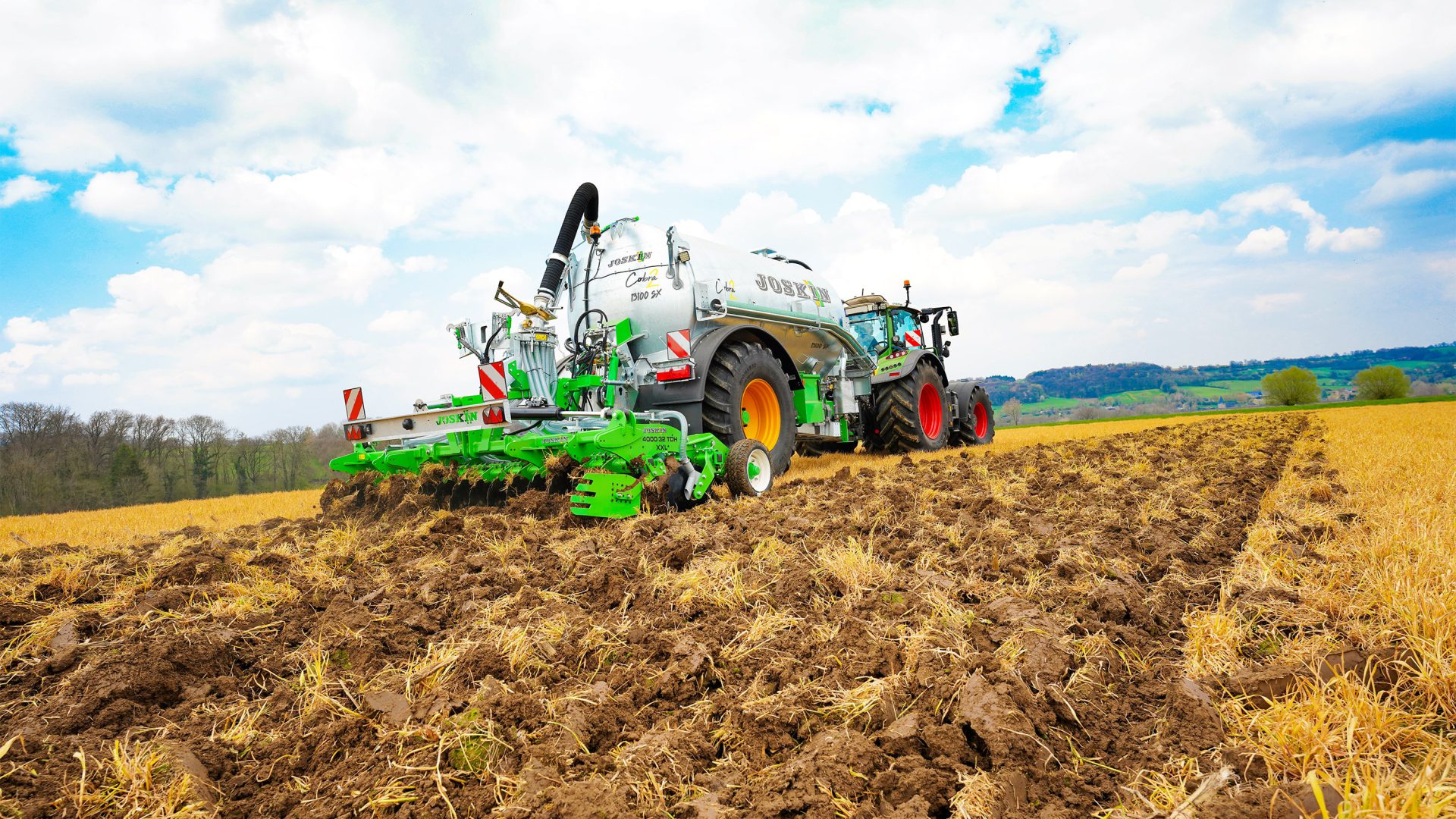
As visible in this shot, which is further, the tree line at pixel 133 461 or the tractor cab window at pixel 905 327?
the tree line at pixel 133 461

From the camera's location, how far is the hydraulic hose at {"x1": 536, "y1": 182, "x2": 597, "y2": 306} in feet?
25.9

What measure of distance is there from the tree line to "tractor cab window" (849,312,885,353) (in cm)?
1088

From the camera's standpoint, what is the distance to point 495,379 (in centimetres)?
605

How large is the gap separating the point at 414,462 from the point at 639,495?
227cm

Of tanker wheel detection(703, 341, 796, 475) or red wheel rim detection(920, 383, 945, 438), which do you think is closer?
tanker wheel detection(703, 341, 796, 475)

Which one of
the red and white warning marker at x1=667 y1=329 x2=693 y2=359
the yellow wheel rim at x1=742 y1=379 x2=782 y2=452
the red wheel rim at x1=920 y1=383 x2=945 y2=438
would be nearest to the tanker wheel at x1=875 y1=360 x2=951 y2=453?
the red wheel rim at x1=920 y1=383 x2=945 y2=438

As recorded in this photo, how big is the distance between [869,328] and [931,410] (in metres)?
1.74

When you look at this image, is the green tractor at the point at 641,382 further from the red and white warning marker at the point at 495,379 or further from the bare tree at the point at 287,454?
the bare tree at the point at 287,454

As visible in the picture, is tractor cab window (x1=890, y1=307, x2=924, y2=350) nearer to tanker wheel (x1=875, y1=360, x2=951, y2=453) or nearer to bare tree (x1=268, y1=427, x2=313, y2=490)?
tanker wheel (x1=875, y1=360, x2=951, y2=453)

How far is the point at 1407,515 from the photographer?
13.1 feet

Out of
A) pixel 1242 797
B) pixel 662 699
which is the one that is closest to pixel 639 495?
pixel 662 699

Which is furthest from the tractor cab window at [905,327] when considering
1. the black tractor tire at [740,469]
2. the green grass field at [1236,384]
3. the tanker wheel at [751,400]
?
the green grass field at [1236,384]

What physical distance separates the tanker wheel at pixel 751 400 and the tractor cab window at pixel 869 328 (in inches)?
148

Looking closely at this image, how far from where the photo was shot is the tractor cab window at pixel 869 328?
452 inches
